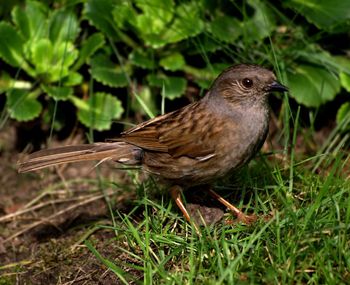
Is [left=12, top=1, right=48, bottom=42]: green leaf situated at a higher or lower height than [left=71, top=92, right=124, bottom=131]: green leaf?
higher

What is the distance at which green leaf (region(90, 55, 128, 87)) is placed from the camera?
6164 mm

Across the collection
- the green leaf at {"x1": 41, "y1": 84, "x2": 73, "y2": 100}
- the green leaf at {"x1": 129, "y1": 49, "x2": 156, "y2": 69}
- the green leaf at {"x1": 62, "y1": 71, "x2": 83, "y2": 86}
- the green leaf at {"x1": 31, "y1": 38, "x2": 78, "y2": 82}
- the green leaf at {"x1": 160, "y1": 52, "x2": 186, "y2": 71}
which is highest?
the green leaf at {"x1": 160, "y1": 52, "x2": 186, "y2": 71}

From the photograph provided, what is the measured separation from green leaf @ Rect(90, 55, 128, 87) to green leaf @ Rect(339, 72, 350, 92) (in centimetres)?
191

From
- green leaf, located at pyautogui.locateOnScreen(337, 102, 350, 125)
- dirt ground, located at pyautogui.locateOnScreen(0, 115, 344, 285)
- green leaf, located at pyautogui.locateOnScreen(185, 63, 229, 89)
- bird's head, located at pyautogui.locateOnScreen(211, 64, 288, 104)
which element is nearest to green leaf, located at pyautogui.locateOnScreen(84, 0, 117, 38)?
green leaf, located at pyautogui.locateOnScreen(185, 63, 229, 89)

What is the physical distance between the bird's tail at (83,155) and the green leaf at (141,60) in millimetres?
1370

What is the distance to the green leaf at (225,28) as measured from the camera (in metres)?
5.93

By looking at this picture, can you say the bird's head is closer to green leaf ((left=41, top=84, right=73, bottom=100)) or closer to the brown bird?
the brown bird

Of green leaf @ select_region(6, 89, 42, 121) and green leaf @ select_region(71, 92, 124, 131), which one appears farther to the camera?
green leaf @ select_region(71, 92, 124, 131)

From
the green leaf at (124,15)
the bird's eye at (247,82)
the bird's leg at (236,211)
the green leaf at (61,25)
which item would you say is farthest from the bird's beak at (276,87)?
the green leaf at (61,25)

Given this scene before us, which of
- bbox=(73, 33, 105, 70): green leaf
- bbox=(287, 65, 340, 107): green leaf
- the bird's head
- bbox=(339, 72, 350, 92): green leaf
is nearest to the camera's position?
the bird's head

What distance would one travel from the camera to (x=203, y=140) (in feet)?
14.8

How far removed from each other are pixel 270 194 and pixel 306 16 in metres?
1.95

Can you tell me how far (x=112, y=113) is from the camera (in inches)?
250

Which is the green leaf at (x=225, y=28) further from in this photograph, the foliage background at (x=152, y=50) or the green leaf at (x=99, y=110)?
the green leaf at (x=99, y=110)
